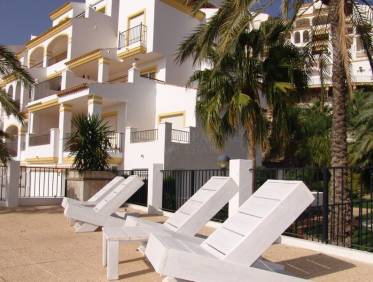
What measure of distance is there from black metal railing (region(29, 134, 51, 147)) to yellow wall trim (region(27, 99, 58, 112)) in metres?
1.92

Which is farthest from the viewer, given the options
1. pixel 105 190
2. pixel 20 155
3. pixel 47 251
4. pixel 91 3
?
pixel 91 3

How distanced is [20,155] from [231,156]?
15.5m

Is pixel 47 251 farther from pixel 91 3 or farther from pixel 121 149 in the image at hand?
pixel 91 3

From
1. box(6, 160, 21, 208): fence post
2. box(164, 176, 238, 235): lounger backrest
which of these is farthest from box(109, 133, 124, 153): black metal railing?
box(164, 176, 238, 235): lounger backrest

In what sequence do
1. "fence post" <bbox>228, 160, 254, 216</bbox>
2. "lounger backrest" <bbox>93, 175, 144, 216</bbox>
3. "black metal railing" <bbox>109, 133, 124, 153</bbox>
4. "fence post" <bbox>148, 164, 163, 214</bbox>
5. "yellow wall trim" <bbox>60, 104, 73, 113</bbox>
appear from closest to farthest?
"lounger backrest" <bbox>93, 175, 144, 216</bbox> → "fence post" <bbox>228, 160, 254, 216</bbox> → "fence post" <bbox>148, 164, 163, 214</bbox> → "black metal railing" <bbox>109, 133, 124, 153</bbox> → "yellow wall trim" <bbox>60, 104, 73, 113</bbox>

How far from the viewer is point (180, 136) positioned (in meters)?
20.1

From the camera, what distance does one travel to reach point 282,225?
14.6 ft

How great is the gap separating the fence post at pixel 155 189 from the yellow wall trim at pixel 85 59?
14.8 m

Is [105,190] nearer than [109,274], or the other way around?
[109,274]

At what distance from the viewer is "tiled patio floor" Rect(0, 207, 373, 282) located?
5719mm

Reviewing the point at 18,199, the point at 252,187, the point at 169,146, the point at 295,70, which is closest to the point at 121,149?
the point at 169,146

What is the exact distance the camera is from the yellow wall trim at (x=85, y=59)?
2645cm

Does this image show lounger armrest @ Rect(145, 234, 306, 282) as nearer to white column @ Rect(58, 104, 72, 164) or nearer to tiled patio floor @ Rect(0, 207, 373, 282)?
tiled patio floor @ Rect(0, 207, 373, 282)

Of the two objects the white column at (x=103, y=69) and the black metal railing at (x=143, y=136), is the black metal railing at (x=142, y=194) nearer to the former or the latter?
the black metal railing at (x=143, y=136)
